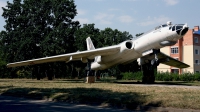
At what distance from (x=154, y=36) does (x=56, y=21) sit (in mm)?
22846

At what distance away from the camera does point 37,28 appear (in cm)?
3988

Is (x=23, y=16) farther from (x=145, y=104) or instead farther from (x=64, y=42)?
(x=145, y=104)

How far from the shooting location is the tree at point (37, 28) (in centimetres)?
3919

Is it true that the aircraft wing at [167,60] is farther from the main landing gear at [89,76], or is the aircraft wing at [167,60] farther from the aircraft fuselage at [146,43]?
the main landing gear at [89,76]

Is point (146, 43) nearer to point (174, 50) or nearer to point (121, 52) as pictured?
point (121, 52)

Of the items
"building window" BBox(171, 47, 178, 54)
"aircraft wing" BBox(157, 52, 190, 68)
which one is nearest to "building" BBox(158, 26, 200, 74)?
"building window" BBox(171, 47, 178, 54)

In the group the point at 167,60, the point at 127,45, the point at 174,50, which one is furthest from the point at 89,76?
the point at 174,50

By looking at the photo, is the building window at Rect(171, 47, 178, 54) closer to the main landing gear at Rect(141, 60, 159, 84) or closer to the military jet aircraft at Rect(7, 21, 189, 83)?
the military jet aircraft at Rect(7, 21, 189, 83)

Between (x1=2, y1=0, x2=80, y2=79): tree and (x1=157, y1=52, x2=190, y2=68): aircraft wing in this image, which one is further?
(x1=2, y1=0, x2=80, y2=79): tree

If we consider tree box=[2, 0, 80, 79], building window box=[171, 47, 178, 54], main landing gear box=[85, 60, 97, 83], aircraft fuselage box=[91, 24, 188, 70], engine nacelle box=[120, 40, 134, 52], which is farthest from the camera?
building window box=[171, 47, 178, 54]

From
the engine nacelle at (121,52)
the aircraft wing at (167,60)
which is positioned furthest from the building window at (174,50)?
the engine nacelle at (121,52)

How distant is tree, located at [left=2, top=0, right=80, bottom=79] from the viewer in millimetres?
39188

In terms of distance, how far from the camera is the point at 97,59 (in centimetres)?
2708

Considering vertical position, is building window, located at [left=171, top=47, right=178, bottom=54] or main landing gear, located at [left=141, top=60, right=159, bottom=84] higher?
building window, located at [left=171, top=47, right=178, bottom=54]
